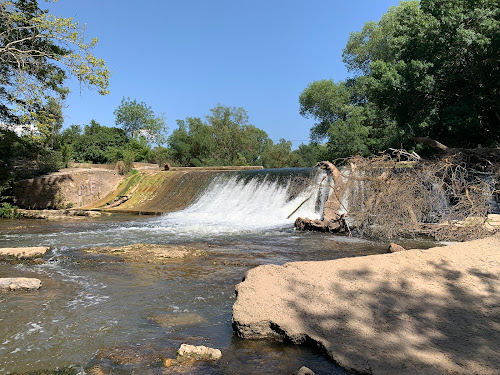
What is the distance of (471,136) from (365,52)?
21.4 m

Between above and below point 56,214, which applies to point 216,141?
above

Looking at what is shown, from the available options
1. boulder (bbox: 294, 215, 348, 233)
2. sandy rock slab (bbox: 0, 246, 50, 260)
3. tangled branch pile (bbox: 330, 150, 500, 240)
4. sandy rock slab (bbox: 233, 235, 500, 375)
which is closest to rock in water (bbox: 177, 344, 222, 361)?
sandy rock slab (bbox: 233, 235, 500, 375)

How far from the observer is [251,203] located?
16297 mm

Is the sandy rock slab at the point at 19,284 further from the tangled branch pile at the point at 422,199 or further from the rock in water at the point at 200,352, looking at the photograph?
the tangled branch pile at the point at 422,199

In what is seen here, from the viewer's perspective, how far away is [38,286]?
503 cm

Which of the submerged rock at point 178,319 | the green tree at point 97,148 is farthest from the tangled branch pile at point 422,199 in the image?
the green tree at point 97,148

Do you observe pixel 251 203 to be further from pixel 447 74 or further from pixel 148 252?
pixel 148 252

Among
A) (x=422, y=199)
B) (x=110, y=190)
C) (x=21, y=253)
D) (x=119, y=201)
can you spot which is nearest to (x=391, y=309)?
(x=422, y=199)

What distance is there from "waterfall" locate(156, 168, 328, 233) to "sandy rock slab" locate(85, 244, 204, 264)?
3523mm

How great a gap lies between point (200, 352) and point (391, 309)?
5.50ft

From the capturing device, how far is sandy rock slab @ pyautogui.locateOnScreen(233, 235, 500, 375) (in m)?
2.73

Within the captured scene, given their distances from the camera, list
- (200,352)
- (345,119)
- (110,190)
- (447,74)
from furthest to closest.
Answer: (345,119) < (110,190) < (447,74) < (200,352)

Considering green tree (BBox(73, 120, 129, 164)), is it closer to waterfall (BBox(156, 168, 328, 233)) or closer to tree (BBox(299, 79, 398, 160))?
waterfall (BBox(156, 168, 328, 233))

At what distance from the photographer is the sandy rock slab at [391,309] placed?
2.73 m
